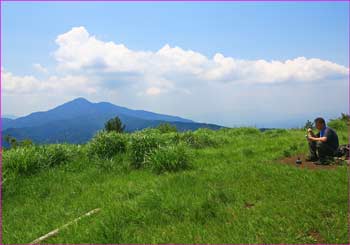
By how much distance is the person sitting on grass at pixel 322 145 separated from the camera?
11.1 m

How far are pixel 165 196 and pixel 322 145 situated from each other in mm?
5290

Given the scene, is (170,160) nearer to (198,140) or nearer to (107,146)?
(107,146)

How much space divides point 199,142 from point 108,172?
19.2 feet

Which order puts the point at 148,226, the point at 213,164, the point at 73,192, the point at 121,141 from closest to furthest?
1. the point at 148,226
2. the point at 73,192
3. the point at 213,164
4. the point at 121,141

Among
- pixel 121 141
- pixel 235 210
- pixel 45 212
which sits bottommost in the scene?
pixel 45 212

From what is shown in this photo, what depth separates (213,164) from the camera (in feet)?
40.3

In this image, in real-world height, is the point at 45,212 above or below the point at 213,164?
below

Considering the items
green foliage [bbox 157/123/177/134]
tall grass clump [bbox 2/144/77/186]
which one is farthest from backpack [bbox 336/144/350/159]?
green foliage [bbox 157/123/177/134]

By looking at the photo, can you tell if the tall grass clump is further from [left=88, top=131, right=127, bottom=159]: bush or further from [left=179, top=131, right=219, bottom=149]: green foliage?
[left=179, top=131, right=219, bottom=149]: green foliage

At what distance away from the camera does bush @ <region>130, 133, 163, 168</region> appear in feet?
42.1

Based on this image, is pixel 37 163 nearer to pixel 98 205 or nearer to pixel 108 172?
pixel 108 172

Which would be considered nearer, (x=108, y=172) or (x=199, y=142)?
(x=108, y=172)

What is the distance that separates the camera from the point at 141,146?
13156 millimetres

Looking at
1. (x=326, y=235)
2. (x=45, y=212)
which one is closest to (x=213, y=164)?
(x=45, y=212)
